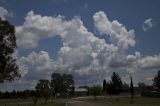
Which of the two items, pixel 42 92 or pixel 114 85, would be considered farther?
pixel 114 85

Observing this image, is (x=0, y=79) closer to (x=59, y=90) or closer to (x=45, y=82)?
(x=45, y=82)

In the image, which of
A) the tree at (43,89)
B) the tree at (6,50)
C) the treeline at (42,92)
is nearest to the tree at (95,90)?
the treeline at (42,92)

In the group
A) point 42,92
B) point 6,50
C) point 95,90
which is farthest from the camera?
point 95,90

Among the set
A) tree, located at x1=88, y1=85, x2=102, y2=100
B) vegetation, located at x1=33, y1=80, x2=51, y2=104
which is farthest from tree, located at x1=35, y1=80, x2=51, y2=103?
tree, located at x1=88, y1=85, x2=102, y2=100

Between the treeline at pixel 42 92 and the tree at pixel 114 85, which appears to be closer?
the treeline at pixel 42 92

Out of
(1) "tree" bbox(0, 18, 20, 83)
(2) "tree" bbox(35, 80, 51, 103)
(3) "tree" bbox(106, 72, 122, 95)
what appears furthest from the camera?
(3) "tree" bbox(106, 72, 122, 95)

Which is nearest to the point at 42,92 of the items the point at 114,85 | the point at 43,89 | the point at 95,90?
the point at 43,89

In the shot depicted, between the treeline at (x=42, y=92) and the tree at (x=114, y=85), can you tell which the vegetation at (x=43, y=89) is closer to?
the treeline at (x=42, y=92)

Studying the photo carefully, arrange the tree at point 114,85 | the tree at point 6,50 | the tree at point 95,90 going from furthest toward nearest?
the tree at point 114,85 < the tree at point 95,90 < the tree at point 6,50

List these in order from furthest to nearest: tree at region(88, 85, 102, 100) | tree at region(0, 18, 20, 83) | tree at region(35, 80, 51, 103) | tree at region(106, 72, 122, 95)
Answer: tree at region(106, 72, 122, 95), tree at region(88, 85, 102, 100), tree at region(35, 80, 51, 103), tree at region(0, 18, 20, 83)

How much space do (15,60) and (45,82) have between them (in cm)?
5586

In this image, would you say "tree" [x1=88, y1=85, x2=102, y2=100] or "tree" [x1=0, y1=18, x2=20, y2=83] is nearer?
"tree" [x1=0, y1=18, x2=20, y2=83]

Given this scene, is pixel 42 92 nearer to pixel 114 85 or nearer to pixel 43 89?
pixel 43 89

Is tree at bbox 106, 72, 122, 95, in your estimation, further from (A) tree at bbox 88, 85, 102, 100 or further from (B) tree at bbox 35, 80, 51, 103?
(B) tree at bbox 35, 80, 51, 103
